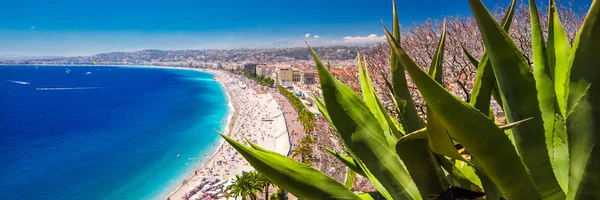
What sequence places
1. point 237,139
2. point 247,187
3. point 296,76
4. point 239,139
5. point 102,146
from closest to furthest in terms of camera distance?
point 247,187
point 102,146
point 239,139
point 237,139
point 296,76

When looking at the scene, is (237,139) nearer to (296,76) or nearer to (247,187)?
(247,187)

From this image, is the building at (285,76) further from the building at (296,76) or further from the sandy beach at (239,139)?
the sandy beach at (239,139)

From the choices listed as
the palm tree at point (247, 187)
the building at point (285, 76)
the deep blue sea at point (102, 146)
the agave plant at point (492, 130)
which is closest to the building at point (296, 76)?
the building at point (285, 76)

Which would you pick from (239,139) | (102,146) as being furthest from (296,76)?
(102,146)

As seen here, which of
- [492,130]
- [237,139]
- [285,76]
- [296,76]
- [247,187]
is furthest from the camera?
[296,76]

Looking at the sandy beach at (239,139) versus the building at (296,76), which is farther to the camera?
the building at (296,76)

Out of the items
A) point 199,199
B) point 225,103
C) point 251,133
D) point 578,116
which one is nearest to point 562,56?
point 578,116

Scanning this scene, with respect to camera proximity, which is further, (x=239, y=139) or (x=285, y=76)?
(x=285, y=76)
